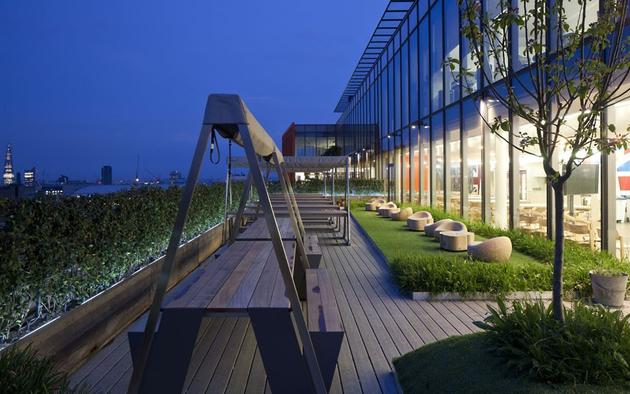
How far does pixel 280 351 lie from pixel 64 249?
8.05ft

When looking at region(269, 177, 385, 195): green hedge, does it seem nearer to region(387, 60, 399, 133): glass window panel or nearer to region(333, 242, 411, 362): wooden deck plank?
region(387, 60, 399, 133): glass window panel

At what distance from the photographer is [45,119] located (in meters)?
115

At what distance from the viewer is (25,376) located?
9.27 feet

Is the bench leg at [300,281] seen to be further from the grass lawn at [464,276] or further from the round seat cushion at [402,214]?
the round seat cushion at [402,214]

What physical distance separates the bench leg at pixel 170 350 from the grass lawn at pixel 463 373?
1.55 m

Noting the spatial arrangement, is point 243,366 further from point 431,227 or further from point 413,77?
point 413,77

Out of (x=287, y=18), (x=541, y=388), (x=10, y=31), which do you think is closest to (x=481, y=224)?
(x=541, y=388)

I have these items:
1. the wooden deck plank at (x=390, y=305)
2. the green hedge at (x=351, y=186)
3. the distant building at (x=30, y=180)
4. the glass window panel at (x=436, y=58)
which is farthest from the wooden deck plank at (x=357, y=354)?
the green hedge at (x=351, y=186)

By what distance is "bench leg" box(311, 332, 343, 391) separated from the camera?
3.13 meters

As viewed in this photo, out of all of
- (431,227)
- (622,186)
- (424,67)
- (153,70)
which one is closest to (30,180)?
(431,227)

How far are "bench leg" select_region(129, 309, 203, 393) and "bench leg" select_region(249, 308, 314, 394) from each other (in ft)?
1.25

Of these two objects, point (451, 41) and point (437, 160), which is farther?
point (437, 160)

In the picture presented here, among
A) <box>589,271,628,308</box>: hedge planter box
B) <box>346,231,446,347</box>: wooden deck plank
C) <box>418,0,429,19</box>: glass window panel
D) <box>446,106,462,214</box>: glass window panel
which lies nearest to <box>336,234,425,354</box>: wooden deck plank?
<box>346,231,446,347</box>: wooden deck plank

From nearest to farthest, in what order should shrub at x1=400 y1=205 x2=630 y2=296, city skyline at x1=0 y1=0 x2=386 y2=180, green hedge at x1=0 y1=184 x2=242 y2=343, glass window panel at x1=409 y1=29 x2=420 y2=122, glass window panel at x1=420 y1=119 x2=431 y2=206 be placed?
green hedge at x1=0 y1=184 x2=242 y2=343
shrub at x1=400 y1=205 x2=630 y2=296
glass window panel at x1=420 y1=119 x2=431 y2=206
glass window panel at x1=409 y1=29 x2=420 y2=122
city skyline at x1=0 y1=0 x2=386 y2=180
